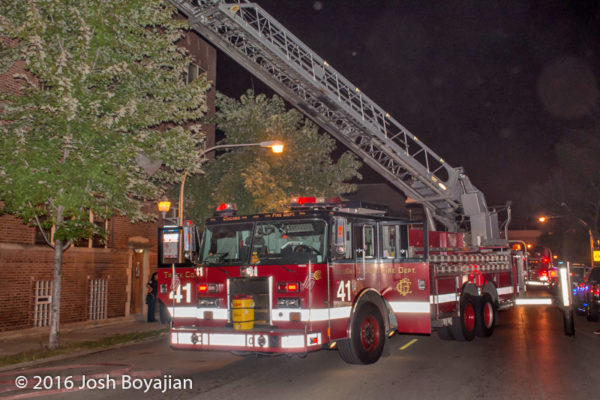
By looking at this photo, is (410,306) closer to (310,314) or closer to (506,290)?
(310,314)

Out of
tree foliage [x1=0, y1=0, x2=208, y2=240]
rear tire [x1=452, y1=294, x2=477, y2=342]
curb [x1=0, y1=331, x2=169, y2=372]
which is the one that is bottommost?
curb [x1=0, y1=331, x2=169, y2=372]

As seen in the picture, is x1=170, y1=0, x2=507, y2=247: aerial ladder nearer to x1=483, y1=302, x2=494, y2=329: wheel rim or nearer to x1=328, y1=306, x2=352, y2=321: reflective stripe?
x1=483, y1=302, x2=494, y2=329: wheel rim

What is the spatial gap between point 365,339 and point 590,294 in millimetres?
10687

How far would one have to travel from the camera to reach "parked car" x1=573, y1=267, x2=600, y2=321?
16.0m

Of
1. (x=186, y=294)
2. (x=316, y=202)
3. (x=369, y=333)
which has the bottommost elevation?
(x=369, y=333)

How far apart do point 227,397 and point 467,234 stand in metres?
10.9

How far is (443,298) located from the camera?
415 inches

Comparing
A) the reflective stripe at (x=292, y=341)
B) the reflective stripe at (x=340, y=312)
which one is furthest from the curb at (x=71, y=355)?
the reflective stripe at (x=340, y=312)

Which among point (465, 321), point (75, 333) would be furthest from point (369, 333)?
point (75, 333)

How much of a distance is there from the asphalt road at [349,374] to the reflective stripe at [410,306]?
0.81 m

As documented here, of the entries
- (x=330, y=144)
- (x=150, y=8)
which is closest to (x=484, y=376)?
(x=150, y=8)

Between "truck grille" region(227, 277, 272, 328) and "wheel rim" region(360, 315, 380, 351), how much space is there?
1.71 m

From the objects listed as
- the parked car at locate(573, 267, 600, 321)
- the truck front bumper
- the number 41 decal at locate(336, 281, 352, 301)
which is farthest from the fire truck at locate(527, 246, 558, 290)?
the truck front bumper

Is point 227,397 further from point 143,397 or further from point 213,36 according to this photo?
point 213,36
